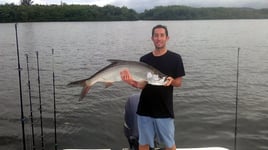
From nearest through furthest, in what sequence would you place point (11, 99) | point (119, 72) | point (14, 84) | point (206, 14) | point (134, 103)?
point (119, 72) < point (134, 103) < point (11, 99) < point (14, 84) < point (206, 14)

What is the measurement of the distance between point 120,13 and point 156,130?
10772 centimetres

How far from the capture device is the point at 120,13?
364ft

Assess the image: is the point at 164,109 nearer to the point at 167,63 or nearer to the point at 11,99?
the point at 167,63

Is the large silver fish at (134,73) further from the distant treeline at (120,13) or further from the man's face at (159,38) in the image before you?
the distant treeline at (120,13)

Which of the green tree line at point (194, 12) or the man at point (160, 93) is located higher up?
the green tree line at point (194, 12)

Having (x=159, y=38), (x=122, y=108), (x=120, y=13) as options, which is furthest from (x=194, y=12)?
(x=159, y=38)

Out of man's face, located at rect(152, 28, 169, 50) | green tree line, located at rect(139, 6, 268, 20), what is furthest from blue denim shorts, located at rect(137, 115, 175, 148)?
green tree line, located at rect(139, 6, 268, 20)

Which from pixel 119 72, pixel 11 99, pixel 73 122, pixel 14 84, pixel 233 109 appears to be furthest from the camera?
pixel 14 84

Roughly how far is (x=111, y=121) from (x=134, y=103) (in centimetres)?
588

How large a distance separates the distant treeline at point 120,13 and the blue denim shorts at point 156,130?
82.9m

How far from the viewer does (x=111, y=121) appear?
1179cm

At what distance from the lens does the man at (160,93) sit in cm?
506

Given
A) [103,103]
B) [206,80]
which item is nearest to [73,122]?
[103,103]

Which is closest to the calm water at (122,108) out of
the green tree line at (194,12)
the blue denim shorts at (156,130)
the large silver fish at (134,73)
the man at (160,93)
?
the blue denim shorts at (156,130)
